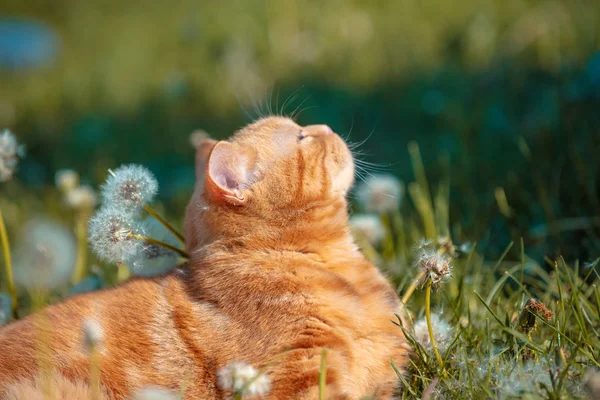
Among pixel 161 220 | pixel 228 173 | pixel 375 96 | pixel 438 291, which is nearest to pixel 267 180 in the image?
pixel 228 173

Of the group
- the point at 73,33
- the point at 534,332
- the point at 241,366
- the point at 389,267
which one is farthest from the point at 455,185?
the point at 73,33

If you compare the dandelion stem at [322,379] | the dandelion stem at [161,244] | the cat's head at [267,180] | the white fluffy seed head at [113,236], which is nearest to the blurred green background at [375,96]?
the cat's head at [267,180]

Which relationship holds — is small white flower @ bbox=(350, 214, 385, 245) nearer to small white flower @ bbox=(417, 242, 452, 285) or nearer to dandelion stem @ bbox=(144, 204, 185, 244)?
dandelion stem @ bbox=(144, 204, 185, 244)

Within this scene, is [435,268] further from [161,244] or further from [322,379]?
[161,244]

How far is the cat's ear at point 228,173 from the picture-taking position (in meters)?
2.02

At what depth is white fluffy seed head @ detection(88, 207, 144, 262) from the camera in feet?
6.73

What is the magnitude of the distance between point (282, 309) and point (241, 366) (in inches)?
13.6

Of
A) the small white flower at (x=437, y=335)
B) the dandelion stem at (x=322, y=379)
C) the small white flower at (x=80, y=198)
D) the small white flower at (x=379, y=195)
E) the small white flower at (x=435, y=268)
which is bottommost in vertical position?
the small white flower at (x=437, y=335)

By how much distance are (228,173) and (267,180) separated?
0.42ft

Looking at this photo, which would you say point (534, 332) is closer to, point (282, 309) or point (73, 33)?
point (282, 309)

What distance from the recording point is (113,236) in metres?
2.05

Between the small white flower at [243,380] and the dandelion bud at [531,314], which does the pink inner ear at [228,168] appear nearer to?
the small white flower at [243,380]

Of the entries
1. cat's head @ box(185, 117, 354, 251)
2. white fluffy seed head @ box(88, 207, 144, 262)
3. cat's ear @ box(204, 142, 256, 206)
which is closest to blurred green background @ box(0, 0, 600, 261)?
cat's head @ box(185, 117, 354, 251)

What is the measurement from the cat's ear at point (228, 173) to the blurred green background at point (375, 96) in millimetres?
574
